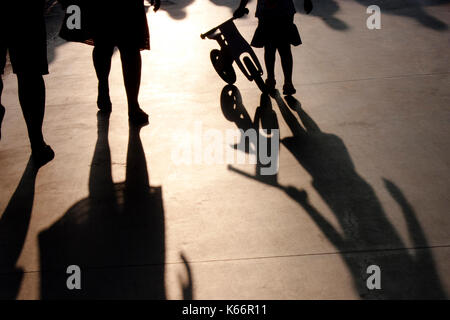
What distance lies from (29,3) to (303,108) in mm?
2342

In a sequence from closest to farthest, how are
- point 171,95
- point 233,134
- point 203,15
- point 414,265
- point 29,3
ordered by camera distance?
point 414,265
point 29,3
point 233,134
point 171,95
point 203,15

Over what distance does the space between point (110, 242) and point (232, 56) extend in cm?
279

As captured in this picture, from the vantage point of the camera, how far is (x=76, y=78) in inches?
248

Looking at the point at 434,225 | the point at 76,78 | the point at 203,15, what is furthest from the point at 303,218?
the point at 203,15

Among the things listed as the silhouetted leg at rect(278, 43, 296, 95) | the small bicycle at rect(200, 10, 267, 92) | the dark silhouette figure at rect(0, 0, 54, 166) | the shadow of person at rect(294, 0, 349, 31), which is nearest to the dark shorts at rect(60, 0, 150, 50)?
the dark silhouette figure at rect(0, 0, 54, 166)

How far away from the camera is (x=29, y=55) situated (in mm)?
4168

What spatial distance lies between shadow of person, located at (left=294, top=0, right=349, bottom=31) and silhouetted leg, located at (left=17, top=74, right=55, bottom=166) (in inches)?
173

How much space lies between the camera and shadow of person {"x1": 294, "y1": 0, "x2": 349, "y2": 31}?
7.78 metres

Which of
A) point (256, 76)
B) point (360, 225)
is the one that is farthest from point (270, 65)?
point (360, 225)

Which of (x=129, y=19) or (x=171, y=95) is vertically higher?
(x=129, y=19)

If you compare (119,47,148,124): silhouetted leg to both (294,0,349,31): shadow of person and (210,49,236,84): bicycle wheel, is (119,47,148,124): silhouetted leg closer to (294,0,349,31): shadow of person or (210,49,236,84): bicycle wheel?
(210,49,236,84): bicycle wheel

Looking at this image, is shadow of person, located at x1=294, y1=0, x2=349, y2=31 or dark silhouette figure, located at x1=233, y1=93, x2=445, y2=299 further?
shadow of person, located at x1=294, y1=0, x2=349, y2=31

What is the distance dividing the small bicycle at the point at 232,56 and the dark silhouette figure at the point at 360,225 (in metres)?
1.13
